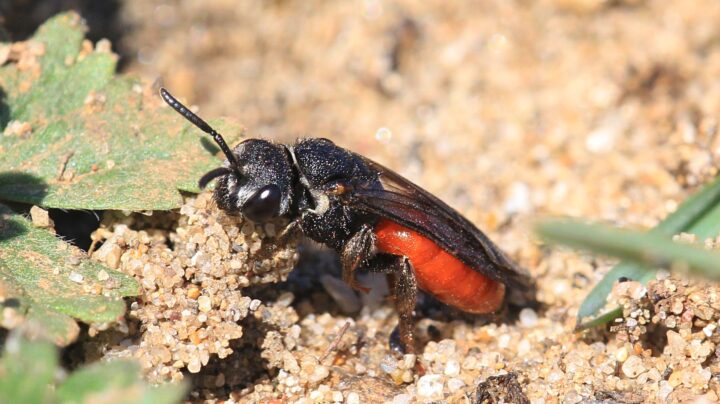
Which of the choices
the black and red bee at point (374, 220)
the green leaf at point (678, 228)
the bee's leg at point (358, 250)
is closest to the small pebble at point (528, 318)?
the black and red bee at point (374, 220)

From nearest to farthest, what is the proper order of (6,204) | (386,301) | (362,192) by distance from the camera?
(6,204), (362,192), (386,301)

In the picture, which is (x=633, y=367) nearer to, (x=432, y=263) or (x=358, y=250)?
(x=432, y=263)

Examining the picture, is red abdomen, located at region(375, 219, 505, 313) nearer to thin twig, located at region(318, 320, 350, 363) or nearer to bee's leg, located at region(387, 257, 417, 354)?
bee's leg, located at region(387, 257, 417, 354)

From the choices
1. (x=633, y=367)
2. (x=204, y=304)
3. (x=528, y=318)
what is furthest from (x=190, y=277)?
(x=633, y=367)

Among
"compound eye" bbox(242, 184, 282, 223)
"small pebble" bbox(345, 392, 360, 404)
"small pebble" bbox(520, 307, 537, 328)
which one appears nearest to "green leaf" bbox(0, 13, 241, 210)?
"compound eye" bbox(242, 184, 282, 223)

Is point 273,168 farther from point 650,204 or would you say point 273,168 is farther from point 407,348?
point 650,204

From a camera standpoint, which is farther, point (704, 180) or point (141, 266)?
point (704, 180)

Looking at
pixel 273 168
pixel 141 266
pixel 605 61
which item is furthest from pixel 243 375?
pixel 605 61
